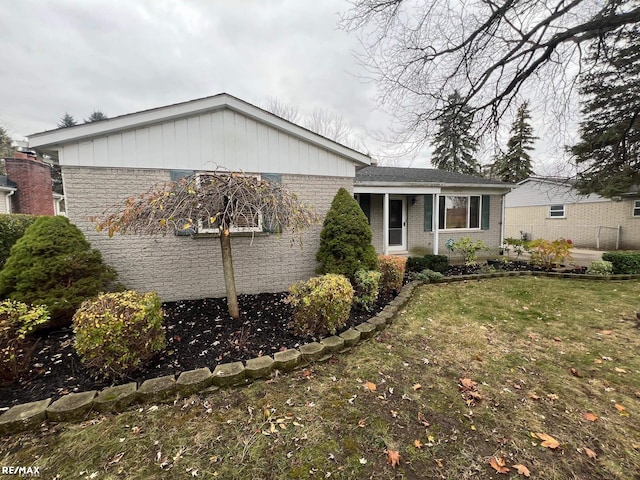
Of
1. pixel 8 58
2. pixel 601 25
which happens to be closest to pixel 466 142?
pixel 601 25

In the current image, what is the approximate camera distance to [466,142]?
8.08 m

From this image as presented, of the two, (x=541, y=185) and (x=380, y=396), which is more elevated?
(x=541, y=185)

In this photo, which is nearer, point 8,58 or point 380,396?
point 380,396

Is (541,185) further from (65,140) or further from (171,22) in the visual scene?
(65,140)

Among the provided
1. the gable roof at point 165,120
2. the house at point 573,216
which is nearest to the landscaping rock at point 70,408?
the gable roof at point 165,120

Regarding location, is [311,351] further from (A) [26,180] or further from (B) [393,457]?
(A) [26,180]

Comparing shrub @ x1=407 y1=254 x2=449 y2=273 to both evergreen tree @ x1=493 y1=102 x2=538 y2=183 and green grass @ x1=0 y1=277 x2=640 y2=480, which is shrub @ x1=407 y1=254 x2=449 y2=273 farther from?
evergreen tree @ x1=493 y1=102 x2=538 y2=183

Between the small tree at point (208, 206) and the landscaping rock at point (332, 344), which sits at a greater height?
the small tree at point (208, 206)

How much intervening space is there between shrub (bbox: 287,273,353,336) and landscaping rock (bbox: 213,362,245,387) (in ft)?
3.48

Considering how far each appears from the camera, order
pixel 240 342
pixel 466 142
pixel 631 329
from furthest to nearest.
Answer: pixel 466 142
pixel 631 329
pixel 240 342

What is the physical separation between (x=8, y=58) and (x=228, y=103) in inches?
491

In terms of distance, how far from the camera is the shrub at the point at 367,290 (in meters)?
4.77

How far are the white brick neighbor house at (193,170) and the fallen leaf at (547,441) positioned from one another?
13.1 feet

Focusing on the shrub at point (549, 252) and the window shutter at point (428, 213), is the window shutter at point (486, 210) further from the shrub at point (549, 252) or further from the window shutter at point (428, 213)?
the window shutter at point (428, 213)
